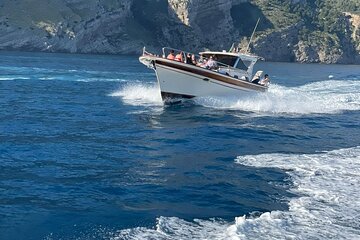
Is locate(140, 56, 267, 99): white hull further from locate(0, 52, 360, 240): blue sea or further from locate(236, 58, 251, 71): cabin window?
locate(0, 52, 360, 240): blue sea

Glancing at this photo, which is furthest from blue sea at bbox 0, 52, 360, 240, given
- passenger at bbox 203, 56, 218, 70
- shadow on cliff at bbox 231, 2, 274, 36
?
shadow on cliff at bbox 231, 2, 274, 36

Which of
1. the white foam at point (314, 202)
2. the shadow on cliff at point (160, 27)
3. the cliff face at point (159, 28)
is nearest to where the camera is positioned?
the white foam at point (314, 202)

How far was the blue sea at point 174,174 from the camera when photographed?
10898 mm

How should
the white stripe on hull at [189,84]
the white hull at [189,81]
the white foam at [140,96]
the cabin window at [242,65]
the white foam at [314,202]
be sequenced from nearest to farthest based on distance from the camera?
the white foam at [314,202], the white hull at [189,81], the white stripe on hull at [189,84], the white foam at [140,96], the cabin window at [242,65]

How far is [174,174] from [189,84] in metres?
17.4

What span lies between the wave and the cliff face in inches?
4690

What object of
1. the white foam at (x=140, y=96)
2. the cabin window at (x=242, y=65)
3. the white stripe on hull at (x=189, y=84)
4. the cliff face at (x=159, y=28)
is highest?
the cliff face at (x=159, y=28)

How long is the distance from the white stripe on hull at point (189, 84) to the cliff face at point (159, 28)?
100m

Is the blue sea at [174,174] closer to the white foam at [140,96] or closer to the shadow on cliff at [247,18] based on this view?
the white foam at [140,96]

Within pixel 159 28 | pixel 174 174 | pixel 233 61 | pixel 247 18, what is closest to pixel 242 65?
pixel 233 61

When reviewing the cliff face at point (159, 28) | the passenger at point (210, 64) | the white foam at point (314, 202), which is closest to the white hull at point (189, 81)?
the passenger at point (210, 64)

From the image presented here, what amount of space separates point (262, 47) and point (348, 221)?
552 feet

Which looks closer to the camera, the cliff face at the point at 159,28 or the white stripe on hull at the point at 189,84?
the white stripe on hull at the point at 189,84

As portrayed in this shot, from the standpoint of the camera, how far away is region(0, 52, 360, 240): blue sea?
429 inches
